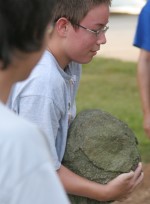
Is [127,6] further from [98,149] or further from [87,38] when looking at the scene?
[87,38]

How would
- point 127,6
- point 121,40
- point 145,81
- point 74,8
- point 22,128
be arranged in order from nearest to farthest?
point 22,128 → point 74,8 → point 145,81 → point 121,40 → point 127,6

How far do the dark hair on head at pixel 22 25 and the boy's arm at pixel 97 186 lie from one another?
1.39 meters

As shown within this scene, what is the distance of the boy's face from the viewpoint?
10.1 feet

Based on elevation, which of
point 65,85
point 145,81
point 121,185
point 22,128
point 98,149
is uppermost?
point 22,128

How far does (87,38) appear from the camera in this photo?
3105 mm

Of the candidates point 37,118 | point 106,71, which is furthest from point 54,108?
point 106,71

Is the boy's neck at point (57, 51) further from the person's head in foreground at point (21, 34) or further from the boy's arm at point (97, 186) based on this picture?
the person's head in foreground at point (21, 34)

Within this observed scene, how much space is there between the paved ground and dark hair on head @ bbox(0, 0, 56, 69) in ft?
34.0

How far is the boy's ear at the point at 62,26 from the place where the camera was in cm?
308

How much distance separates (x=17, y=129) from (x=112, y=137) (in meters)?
1.69

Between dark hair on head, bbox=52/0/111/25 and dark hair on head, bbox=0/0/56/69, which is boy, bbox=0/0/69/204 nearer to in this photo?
dark hair on head, bbox=0/0/56/69

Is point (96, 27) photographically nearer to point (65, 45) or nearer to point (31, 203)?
point (65, 45)

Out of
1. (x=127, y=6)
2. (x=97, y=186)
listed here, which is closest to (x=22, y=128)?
(x=97, y=186)

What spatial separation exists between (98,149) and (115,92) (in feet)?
20.5
